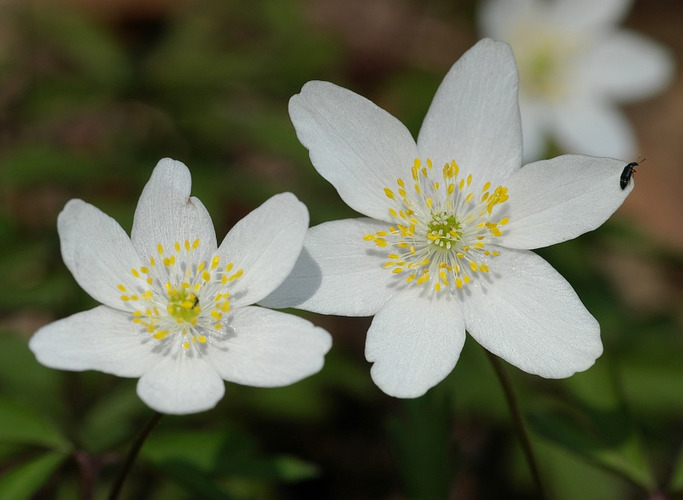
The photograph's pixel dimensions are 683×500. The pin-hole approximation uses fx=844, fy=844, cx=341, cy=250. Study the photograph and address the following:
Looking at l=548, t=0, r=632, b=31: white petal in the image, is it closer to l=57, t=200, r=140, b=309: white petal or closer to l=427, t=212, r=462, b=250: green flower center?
l=427, t=212, r=462, b=250: green flower center

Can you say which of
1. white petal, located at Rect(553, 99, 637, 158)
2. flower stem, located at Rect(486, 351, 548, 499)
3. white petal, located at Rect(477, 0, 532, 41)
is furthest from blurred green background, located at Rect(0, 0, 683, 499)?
white petal, located at Rect(477, 0, 532, 41)

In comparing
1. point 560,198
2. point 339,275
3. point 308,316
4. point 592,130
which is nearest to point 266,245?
point 339,275

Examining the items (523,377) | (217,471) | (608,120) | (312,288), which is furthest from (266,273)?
(608,120)

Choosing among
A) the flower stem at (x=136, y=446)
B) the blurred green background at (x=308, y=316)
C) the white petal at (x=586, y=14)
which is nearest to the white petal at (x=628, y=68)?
the white petal at (x=586, y=14)

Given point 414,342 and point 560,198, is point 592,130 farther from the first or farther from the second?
point 414,342

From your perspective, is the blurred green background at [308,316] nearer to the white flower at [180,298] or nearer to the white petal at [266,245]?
the white flower at [180,298]
